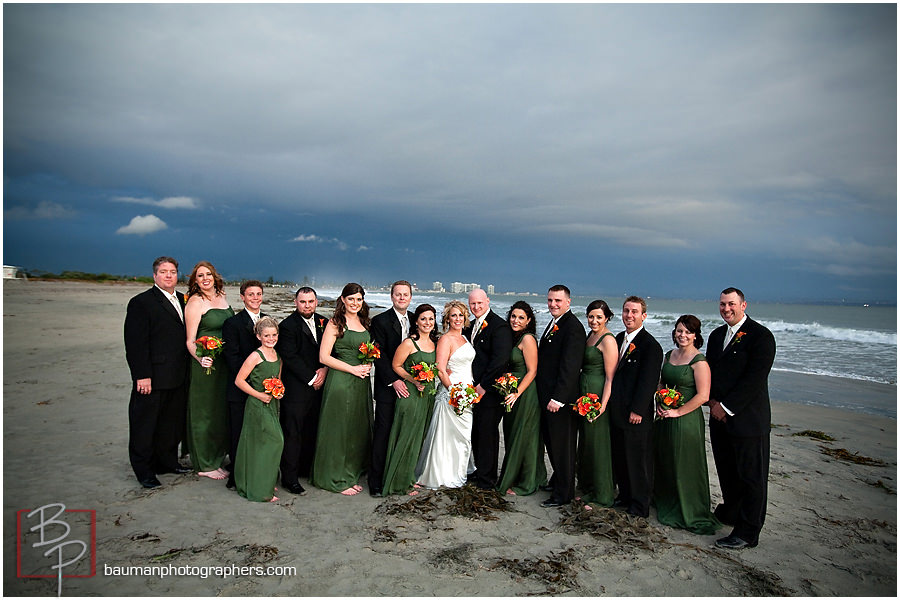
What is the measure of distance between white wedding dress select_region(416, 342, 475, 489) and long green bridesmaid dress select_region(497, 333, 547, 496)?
1.56 ft

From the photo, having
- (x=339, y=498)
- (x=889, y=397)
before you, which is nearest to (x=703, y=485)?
(x=339, y=498)

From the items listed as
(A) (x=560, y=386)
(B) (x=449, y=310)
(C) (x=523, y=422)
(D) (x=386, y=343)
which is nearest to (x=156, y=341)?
(D) (x=386, y=343)

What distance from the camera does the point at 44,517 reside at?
515 centimetres

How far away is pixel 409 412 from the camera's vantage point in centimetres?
600

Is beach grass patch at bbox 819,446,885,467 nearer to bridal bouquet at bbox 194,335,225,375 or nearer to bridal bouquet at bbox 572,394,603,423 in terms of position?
bridal bouquet at bbox 572,394,603,423

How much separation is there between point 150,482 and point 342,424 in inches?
88.6

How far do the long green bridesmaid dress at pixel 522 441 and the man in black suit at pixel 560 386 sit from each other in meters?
0.12

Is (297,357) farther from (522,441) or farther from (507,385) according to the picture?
(522,441)

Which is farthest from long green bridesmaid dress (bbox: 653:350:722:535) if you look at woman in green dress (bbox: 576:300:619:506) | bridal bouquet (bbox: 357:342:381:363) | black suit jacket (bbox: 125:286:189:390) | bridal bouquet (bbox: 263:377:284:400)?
black suit jacket (bbox: 125:286:189:390)

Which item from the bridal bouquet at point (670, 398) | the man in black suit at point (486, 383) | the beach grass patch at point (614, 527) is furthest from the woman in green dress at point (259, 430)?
the bridal bouquet at point (670, 398)

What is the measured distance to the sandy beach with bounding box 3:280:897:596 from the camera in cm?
422

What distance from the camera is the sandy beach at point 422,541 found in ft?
13.9

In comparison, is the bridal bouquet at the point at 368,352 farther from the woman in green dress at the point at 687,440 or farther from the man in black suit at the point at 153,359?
the woman in green dress at the point at 687,440

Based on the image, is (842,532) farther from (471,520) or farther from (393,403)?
(393,403)
